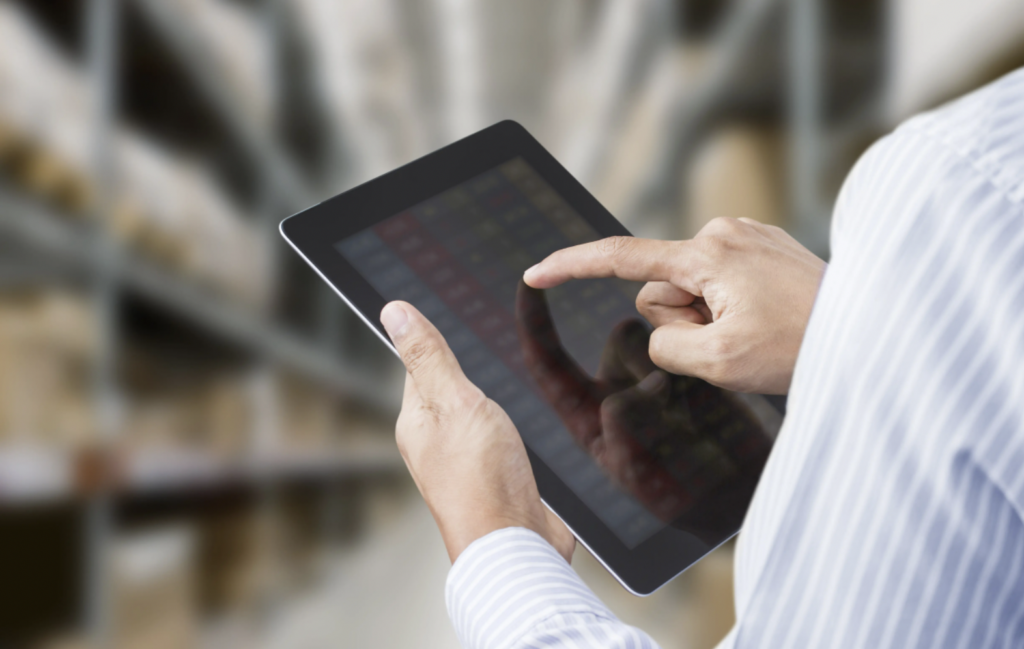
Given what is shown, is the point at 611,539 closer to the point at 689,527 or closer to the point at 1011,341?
the point at 689,527

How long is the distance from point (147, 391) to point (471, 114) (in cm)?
188

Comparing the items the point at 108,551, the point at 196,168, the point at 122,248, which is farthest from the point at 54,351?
the point at 196,168

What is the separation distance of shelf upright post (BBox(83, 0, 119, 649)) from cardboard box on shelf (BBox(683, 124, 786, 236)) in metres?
1.54

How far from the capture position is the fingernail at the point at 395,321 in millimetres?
573

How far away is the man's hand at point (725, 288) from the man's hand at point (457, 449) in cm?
12

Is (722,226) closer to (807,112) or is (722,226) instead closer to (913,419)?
(913,419)

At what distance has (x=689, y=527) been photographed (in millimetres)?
592

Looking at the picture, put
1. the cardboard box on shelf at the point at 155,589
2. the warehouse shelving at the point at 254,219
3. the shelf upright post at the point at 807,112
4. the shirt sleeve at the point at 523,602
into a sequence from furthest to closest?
1. the shelf upright post at the point at 807,112
2. the cardboard box on shelf at the point at 155,589
3. the warehouse shelving at the point at 254,219
4. the shirt sleeve at the point at 523,602

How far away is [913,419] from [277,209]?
229cm

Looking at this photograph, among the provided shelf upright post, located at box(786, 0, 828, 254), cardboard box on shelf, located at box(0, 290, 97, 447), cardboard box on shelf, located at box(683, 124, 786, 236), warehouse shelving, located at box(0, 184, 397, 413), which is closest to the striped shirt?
warehouse shelving, located at box(0, 184, 397, 413)

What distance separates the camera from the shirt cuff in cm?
47

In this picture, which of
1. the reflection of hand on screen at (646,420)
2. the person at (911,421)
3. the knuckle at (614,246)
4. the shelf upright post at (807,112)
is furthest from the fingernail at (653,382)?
the shelf upright post at (807,112)

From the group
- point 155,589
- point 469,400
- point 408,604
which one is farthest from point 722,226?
point 408,604

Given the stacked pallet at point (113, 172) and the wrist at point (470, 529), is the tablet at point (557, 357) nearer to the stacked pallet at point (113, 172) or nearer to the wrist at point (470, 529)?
the wrist at point (470, 529)
